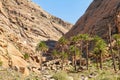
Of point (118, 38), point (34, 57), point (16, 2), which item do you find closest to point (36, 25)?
point (16, 2)

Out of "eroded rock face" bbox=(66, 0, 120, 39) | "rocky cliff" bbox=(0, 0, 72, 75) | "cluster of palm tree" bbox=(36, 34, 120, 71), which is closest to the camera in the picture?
"cluster of palm tree" bbox=(36, 34, 120, 71)

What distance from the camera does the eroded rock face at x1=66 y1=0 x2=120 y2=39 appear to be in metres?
105

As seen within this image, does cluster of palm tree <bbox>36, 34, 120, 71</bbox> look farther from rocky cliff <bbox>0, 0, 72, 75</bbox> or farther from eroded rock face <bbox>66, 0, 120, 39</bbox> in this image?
rocky cliff <bbox>0, 0, 72, 75</bbox>

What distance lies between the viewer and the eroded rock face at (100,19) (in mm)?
104600

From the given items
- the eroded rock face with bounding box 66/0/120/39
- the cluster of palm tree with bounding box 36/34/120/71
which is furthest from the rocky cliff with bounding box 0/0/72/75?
the cluster of palm tree with bounding box 36/34/120/71

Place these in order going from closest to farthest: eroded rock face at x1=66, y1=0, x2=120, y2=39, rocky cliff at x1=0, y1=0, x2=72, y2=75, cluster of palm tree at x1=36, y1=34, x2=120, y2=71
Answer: cluster of palm tree at x1=36, y1=34, x2=120, y2=71
eroded rock face at x1=66, y1=0, x2=120, y2=39
rocky cliff at x1=0, y1=0, x2=72, y2=75

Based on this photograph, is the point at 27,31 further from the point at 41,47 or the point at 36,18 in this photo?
the point at 41,47

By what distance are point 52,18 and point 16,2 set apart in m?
26.6

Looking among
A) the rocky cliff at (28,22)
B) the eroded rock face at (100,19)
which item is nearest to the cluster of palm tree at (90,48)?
the eroded rock face at (100,19)

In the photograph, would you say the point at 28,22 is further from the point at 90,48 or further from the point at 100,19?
the point at 90,48

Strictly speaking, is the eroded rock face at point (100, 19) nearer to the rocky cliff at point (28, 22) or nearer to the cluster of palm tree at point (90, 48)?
the cluster of palm tree at point (90, 48)

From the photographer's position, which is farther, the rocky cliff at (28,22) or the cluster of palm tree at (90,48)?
the rocky cliff at (28,22)

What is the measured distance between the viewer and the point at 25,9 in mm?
178250

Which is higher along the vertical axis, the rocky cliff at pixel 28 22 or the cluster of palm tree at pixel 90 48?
the rocky cliff at pixel 28 22
